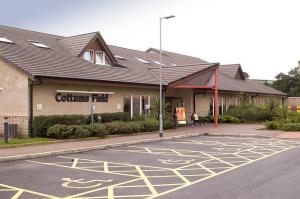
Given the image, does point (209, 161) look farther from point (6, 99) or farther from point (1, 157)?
point (6, 99)

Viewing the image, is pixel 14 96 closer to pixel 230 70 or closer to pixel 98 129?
pixel 98 129

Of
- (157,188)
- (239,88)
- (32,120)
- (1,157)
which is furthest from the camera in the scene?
(239,88)

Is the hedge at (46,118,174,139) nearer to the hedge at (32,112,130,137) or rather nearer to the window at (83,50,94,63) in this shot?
the hedge at (32,112,130,137)

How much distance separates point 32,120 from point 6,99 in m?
1.94

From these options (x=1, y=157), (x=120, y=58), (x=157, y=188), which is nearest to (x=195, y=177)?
(x=157, y=188)

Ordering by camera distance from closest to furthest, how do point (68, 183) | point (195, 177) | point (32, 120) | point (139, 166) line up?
point (68, 183), point (195, 177), point (139, 166), point (32, 120)

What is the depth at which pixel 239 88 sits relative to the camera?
43.3 m

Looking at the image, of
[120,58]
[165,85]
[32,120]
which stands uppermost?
[120,58]

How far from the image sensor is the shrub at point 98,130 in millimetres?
21391

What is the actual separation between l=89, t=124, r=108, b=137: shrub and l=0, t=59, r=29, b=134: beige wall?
3058mm

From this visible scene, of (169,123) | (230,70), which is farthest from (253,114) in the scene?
(169,123)

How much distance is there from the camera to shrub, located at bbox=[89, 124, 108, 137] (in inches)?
842

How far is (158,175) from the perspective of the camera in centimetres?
1159

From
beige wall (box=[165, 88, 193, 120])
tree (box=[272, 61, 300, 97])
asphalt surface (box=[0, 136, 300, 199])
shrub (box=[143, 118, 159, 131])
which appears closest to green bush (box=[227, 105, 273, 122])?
beige wall (box=[165, 88, 193, 120])
